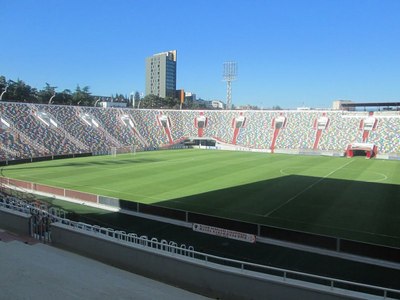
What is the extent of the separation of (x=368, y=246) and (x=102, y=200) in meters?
14.8

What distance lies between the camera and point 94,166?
130ft

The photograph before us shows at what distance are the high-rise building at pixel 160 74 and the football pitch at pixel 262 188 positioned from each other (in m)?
154

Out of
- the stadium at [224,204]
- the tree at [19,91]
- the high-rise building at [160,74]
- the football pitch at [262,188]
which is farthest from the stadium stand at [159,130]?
the high-rise building at [160,74]

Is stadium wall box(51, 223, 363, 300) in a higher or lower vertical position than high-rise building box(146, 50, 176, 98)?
lower

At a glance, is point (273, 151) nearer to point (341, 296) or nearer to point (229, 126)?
point (229, 126)

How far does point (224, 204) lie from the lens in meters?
22.4

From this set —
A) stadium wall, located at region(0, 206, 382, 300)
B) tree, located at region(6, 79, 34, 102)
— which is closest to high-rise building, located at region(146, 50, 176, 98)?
tree, located at region(6, 79, 34, 102)

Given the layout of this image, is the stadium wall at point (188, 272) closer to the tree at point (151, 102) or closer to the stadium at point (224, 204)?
the stadium at point (224, 204)

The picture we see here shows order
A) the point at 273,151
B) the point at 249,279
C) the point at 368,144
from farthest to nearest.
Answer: the point at 273,151
the point at 368,144
the point at 249,279

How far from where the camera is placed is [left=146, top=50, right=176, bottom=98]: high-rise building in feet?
636

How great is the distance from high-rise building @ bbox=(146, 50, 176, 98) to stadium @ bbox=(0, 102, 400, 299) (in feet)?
431

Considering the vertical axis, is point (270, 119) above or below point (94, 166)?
above

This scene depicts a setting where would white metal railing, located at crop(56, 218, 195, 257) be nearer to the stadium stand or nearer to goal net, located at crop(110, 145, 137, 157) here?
the stadium stand

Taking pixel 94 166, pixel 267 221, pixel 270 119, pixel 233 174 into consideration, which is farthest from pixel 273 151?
pixel 267 221
